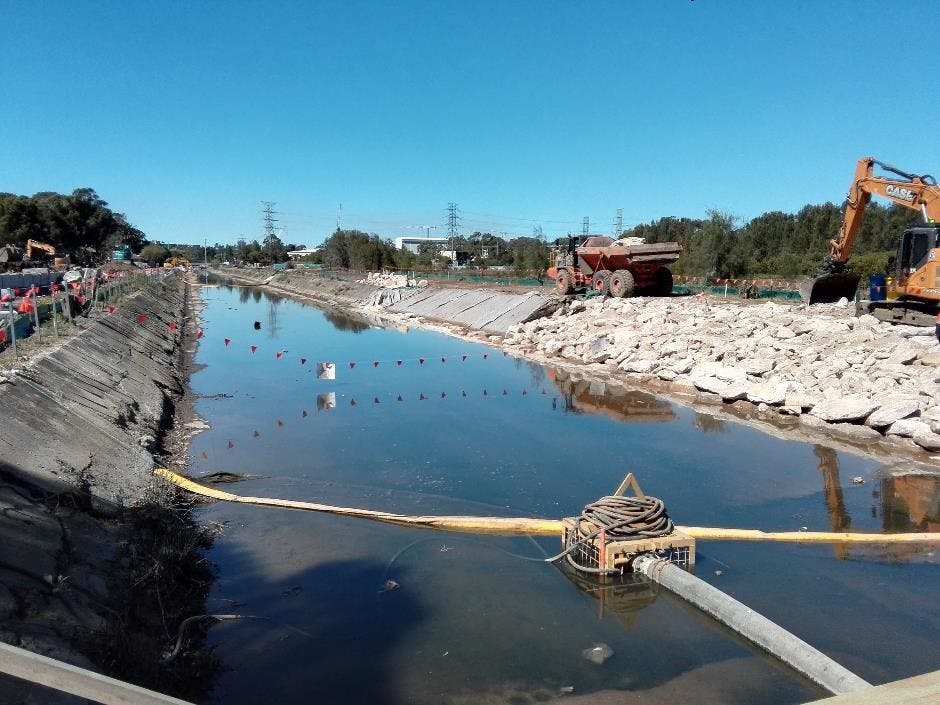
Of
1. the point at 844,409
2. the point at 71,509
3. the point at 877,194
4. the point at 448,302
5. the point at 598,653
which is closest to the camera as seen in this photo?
the point at 598,653

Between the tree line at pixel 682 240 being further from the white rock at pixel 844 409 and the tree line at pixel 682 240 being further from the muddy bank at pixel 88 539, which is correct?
the muddy bank at pixel 88 539

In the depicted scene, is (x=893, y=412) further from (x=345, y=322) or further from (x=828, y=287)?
(x=345, y=322)

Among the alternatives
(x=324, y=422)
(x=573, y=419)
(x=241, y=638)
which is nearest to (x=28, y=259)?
(x=324, y=422)

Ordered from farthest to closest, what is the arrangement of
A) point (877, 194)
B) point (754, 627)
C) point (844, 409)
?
point (877, 194), point (844, 409), point (754, 627)

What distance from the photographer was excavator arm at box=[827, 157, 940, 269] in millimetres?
18125

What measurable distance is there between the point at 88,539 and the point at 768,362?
15.6 m

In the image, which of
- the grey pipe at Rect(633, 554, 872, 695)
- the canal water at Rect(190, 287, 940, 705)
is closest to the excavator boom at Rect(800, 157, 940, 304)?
the canal water at Rect(190, 287, 940, 705)

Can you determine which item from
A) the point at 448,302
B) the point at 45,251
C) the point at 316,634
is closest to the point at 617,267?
the point at 448,302

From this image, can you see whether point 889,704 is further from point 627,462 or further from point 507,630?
point 627,462

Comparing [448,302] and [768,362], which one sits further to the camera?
[448,302]

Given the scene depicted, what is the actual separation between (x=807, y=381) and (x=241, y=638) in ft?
44.7

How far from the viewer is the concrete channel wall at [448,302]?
3008 centimetres

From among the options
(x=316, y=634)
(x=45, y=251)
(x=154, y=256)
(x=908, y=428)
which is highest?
(x=154, y=256)

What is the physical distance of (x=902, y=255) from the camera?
17562 millimetres
